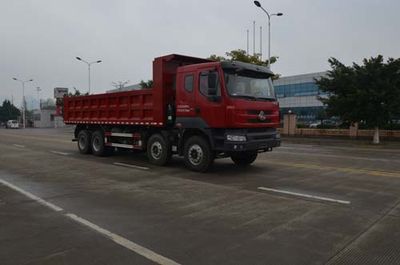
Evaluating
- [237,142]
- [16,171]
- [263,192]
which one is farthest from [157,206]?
[16,171]

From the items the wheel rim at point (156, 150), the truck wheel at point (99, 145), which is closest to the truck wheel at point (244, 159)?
the wheel rim at point (156, 150)

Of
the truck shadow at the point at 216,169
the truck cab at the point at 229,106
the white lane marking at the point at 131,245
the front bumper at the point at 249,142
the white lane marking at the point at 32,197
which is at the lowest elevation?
the white lane marking at the point at 131,245

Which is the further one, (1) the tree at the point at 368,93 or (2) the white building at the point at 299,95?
(2) the white building at the point at 299,95

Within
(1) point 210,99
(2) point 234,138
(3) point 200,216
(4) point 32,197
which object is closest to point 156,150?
(1) point 210,99

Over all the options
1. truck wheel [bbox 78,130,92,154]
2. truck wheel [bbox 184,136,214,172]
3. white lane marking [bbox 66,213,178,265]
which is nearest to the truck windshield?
truck wheel [bbox 184,136,214,172]

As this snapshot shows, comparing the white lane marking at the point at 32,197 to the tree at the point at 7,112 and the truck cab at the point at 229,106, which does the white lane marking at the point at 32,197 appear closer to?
the truck cab at the point at 229,106

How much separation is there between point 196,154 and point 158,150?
1979mm

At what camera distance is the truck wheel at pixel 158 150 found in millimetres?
13969

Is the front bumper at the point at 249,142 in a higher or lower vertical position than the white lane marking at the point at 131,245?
higher

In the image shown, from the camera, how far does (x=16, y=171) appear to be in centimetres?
1318

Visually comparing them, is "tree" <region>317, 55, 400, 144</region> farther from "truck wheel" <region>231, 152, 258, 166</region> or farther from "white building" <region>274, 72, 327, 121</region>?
"white building" <region>274, 72, 327, 121</region>

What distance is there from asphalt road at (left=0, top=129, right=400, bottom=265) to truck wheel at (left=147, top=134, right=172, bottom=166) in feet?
3.69

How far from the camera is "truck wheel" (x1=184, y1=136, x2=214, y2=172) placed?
40.8 ft

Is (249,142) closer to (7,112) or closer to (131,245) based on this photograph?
(131,245)
